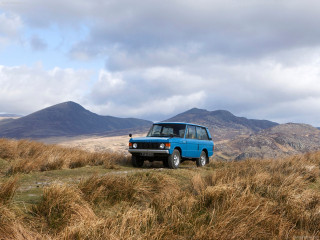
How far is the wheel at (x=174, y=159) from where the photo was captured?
38.6 feet

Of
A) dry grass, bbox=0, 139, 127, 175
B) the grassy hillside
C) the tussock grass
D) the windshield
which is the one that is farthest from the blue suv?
the tussock grass

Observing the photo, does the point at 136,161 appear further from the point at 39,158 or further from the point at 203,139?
the point at 39,158

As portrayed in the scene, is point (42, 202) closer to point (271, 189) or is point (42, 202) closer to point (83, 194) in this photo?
point (83, 194)

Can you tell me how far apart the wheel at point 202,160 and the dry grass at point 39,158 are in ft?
10.1

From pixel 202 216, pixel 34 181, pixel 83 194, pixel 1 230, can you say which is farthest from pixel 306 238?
pixel 34 181

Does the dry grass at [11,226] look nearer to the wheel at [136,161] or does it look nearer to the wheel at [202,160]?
the wheel at [136,161]

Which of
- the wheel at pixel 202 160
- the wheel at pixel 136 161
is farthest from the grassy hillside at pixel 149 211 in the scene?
the wheel at pixel 202 160

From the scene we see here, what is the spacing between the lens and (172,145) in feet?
38.8

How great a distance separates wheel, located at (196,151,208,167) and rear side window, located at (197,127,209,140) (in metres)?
0.66

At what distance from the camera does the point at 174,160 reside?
1205 centimetres

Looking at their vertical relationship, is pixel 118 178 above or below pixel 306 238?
above

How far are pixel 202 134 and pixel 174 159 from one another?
2.60 meters

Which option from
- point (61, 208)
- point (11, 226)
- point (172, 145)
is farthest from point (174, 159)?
point (11, 226)

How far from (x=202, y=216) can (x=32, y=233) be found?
2517 millimetres
